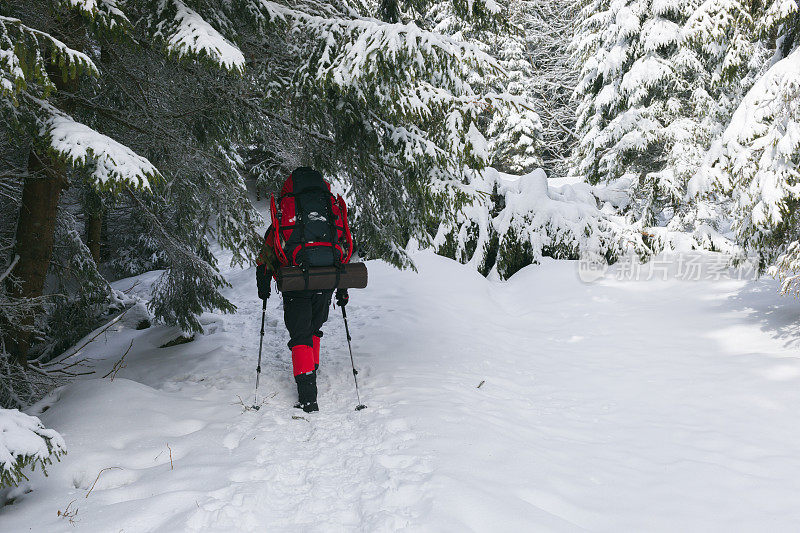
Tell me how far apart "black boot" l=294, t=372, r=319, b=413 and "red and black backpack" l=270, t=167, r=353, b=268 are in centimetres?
105

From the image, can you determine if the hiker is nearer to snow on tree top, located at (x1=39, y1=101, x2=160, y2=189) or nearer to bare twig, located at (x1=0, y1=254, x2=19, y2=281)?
snow on tree top, located at (x1=39, y1=101, x2=160, y2=189)

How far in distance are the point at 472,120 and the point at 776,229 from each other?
4.14 metres

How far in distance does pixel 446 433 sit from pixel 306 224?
2211 mm

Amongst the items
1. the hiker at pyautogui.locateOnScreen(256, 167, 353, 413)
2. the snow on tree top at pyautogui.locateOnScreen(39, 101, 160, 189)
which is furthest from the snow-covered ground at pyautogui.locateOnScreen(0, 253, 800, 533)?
the snow on tree top at pyautogui.locateOnScreen(39, 101, 160, 189)

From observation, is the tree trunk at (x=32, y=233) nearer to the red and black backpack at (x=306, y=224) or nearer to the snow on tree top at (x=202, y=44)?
the snow on tree top at (x=202, y=44)

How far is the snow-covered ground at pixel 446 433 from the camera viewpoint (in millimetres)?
2793

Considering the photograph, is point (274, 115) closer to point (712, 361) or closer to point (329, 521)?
point (329, 521)

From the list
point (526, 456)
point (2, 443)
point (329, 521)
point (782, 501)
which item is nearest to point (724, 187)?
point (782, 501)

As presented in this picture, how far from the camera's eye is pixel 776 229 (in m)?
5.85

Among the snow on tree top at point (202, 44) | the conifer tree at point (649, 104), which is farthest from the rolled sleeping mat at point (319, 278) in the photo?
the conifer tree at point (649, 104)

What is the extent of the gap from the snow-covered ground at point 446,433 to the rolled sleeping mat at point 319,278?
1.14 metres

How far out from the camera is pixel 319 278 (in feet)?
14.5

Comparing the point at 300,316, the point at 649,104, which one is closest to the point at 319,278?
the point at 300,316

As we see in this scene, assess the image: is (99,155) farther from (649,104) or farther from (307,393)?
(649,104)
